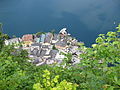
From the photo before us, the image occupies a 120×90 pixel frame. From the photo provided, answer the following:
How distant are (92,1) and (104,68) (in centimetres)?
2513

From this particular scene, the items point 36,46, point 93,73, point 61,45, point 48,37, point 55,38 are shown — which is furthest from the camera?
point 55,38

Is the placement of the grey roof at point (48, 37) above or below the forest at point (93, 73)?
above

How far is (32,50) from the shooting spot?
1698 cm

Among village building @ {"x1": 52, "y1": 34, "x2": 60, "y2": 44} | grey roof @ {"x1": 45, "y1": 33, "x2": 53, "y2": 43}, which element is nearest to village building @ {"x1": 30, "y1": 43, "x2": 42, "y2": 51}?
grey roof @ {"x1": 45, "y1": 33, "x2": 53, "y2": 43}

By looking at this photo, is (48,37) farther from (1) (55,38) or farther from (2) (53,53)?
(2) (53,53)

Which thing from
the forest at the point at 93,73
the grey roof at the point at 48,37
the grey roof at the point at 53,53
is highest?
the grey roof at the point at 48,37

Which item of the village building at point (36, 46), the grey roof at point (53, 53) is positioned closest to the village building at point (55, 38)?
the village building at point (36, 46)

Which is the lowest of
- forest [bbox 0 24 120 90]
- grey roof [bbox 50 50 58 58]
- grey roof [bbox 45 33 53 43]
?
forest [bbox 0 24 120 90]

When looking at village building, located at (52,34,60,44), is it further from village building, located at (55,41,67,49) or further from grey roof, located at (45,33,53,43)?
village building, located at (55,41,67,49)

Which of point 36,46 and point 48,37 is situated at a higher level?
point 48,37

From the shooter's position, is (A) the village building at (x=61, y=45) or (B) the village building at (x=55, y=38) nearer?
(A) the village building at (x=61, y=45)

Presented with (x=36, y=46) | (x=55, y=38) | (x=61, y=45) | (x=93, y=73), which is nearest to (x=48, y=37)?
(x=55, y=38)

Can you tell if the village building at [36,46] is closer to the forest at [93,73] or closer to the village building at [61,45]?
the village building at [61,45]

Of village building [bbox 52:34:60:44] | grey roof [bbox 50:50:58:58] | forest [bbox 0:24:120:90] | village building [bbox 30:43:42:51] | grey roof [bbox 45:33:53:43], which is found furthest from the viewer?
village building [bbox 52:34:60:44]
